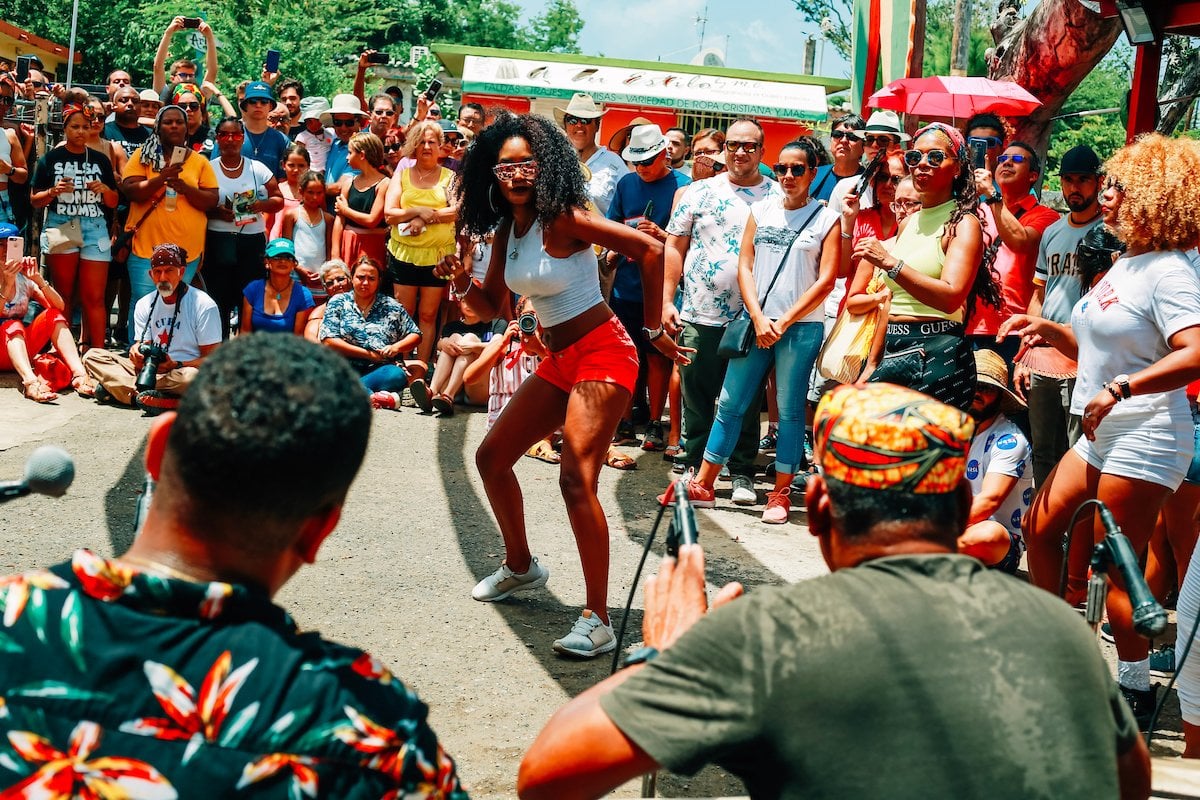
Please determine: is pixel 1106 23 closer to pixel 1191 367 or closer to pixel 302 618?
pixel 1191 367

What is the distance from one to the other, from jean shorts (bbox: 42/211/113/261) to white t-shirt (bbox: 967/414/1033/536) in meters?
6.97

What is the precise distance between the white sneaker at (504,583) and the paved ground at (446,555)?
6 centimetres

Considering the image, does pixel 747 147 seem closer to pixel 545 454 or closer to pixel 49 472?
pixel 545 454

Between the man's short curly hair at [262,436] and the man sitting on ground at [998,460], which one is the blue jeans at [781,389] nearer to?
the man sitting on ground at [998,460]

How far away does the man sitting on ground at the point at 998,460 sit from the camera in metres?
5.16

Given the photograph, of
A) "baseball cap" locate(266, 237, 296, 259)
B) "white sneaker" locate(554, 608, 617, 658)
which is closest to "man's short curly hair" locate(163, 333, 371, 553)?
"white sneaker" locate(554, 608, 617, 658)

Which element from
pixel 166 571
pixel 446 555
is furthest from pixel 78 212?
pixel 166 571

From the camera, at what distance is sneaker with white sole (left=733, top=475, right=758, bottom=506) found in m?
7.40

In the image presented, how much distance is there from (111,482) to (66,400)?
2.35m

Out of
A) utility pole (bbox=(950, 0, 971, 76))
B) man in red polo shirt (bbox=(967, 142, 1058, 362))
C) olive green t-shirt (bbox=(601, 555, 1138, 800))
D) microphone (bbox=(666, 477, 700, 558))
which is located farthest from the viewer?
utility pole (bbox=(950, 0, 971, 76))

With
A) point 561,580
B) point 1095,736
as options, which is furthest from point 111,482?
point 1095,736

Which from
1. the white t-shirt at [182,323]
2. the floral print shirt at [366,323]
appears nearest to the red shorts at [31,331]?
the white t-shirt at [182,323]

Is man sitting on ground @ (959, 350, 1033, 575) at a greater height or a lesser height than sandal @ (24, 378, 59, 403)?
greater

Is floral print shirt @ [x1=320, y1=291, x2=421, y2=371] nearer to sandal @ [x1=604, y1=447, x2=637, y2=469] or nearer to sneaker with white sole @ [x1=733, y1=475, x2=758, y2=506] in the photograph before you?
sandal @ [x1=604, y1=447, x2=637, y2=469]
